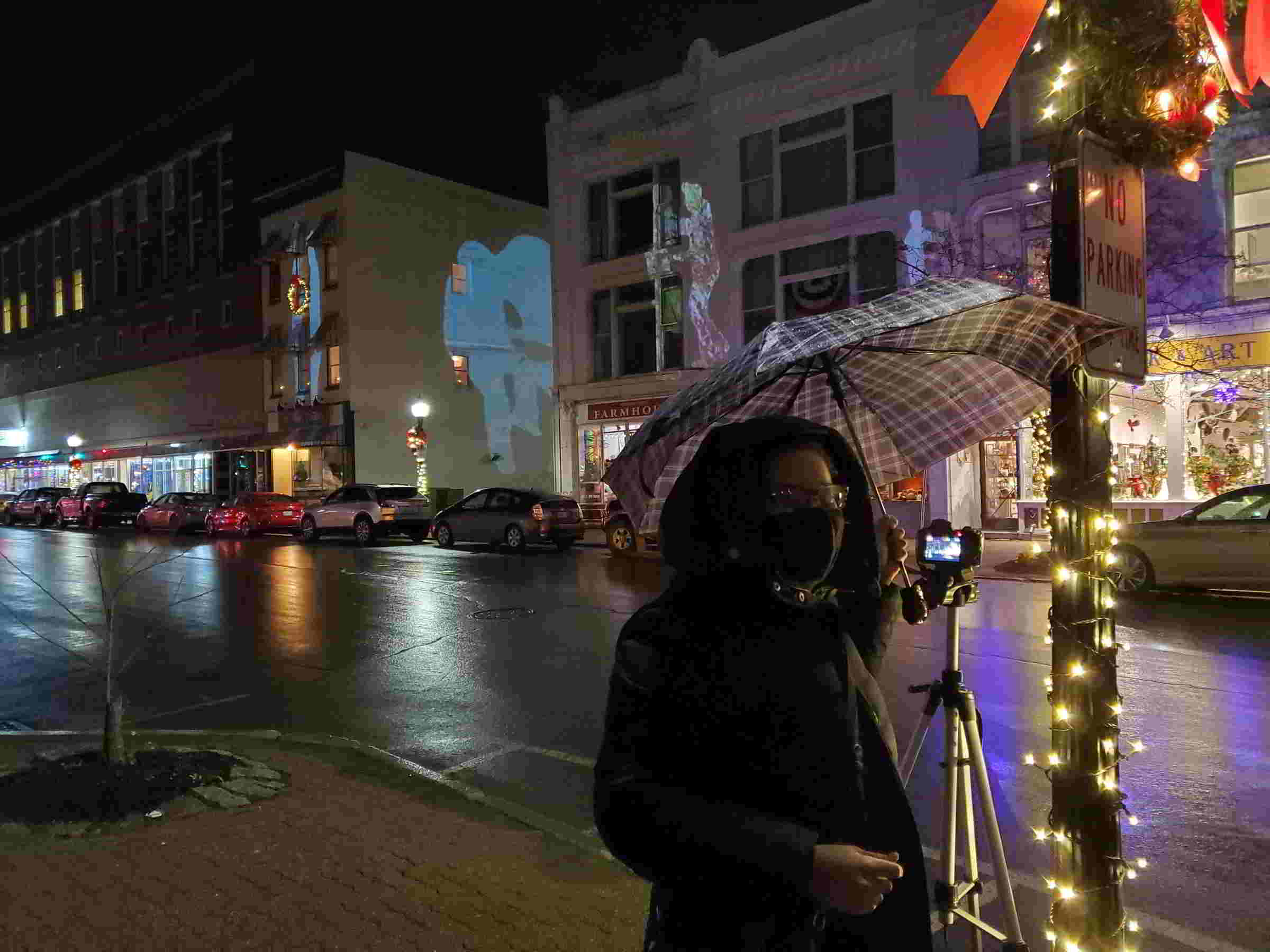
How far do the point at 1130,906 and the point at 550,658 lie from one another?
5.80 m

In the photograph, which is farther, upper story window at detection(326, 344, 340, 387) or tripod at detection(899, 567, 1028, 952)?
upper story window at detection(326, 344, 340, 387)

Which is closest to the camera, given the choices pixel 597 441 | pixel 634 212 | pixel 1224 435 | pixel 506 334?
pixel 1224 435

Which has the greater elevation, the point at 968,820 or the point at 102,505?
the point at 102,505

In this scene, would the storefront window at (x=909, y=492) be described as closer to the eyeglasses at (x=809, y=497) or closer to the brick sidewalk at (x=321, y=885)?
the brick sidewalk at (x=321, y=885)

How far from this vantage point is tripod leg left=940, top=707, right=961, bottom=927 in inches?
119

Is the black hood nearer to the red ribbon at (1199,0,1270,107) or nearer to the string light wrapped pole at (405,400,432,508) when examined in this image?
the red ribbon at (1199,0,1270,107)

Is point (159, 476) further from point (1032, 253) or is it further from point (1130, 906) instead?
point (1130, 906)

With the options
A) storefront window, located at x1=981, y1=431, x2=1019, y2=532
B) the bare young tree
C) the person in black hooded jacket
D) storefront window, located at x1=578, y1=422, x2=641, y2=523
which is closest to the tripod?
the person in black hooded jacket

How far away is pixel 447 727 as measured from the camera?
6629 millimetres

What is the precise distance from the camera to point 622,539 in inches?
744

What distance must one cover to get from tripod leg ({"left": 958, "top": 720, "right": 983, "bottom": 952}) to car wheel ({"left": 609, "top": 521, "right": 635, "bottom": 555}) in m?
15.4

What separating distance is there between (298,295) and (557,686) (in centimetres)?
3059

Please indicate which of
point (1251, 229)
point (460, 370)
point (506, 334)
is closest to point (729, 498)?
point (1251, 229)

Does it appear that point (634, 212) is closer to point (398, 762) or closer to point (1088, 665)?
point (398, 762)
